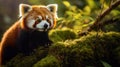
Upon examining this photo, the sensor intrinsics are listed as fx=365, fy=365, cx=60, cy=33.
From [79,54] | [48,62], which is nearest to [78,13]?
[79,54]

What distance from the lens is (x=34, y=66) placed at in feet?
12.9

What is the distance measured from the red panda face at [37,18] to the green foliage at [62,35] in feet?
0.78

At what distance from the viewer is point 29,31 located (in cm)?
418

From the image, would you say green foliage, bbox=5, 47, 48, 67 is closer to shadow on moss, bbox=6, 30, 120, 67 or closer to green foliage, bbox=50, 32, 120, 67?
shadow on moss, bbox=6, 30, 120, 67

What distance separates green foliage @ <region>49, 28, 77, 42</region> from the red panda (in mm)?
122

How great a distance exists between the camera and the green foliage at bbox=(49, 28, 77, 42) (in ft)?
14.4

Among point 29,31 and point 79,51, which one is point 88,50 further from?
point 29,31

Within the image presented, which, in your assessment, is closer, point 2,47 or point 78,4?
point 2,47

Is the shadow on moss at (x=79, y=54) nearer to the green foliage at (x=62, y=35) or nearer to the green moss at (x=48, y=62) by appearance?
the green moss at (x=48, y=62)

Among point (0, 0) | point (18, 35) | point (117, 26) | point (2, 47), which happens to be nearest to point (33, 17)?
point (18, 35)

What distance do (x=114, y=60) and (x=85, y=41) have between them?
0.39 meters

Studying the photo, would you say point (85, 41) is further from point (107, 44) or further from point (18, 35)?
point (18, 35)

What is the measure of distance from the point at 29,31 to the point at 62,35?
459mm

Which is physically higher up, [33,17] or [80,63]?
[33,17]
